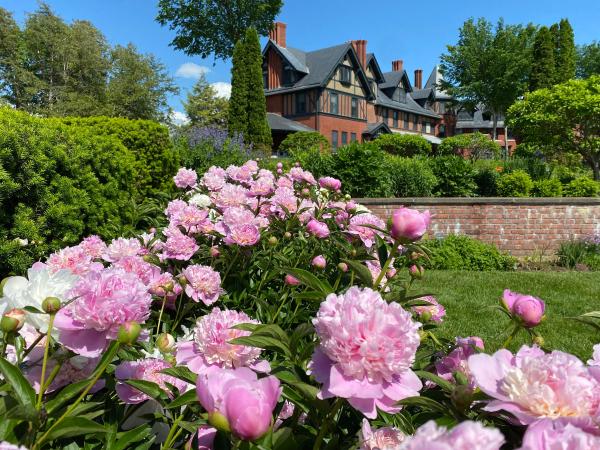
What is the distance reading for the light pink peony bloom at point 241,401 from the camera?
461mm

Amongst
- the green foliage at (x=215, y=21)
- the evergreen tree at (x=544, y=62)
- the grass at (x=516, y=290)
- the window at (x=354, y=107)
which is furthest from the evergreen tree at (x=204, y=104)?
the grass at (x=516, y=290)

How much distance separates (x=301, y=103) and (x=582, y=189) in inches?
812

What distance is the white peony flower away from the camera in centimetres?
72

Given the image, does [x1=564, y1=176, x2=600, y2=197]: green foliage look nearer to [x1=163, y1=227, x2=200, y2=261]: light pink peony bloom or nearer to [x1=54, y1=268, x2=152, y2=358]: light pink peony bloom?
[x1=163, y1=227, x2=200, y2=261]: light pink peony bloom

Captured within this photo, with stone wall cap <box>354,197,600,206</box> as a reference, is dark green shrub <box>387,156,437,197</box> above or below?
above

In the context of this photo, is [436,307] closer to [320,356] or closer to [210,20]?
[320,356]

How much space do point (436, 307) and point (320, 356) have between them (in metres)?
0.81

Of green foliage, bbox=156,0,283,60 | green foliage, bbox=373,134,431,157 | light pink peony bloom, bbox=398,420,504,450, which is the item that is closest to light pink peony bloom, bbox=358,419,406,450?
light pink peony bloom, bbox=398,420,504,450


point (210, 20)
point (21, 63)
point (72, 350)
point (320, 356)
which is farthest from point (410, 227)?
point (21, 63)

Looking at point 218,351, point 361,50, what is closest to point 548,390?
point 218,351

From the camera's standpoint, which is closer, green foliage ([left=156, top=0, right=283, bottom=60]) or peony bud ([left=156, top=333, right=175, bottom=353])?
peony bud ([left=156, top=333, right=175, bottom=353])

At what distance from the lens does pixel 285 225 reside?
191 cm

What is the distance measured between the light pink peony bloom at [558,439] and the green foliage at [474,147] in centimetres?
1977

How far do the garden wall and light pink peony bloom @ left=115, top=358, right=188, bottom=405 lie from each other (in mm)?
6263
